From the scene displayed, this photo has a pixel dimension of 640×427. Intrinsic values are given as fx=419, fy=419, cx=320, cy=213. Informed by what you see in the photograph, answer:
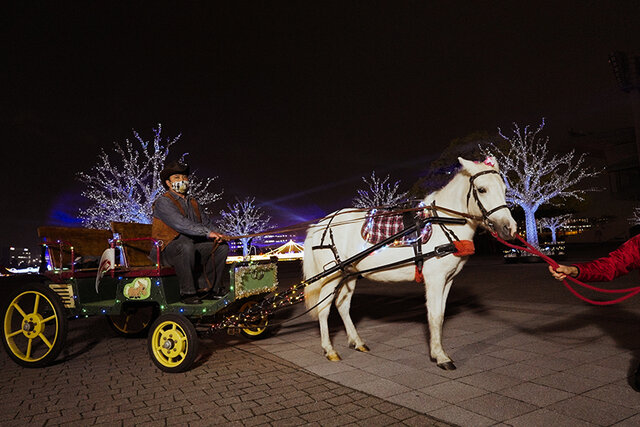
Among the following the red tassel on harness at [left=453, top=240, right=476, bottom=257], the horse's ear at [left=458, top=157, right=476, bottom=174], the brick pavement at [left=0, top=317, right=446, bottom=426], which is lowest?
the brick pavement at [left=0, top=317, right=446, bottom=426]

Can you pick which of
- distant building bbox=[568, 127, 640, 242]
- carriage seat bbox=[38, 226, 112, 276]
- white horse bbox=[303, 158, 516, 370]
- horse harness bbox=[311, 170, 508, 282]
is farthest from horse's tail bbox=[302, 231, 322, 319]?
distant building bbox=[568, 127, 640, 242]

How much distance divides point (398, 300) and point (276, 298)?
20.6 ft

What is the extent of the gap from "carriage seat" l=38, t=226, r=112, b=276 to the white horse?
11.4 feet

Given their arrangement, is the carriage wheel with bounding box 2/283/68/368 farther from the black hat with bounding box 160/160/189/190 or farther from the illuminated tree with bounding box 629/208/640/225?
the illuminated tree with bounding box 629/208/640/225

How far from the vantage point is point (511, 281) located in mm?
14242

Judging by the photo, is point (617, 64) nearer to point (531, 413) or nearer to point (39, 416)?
point (531, 413)

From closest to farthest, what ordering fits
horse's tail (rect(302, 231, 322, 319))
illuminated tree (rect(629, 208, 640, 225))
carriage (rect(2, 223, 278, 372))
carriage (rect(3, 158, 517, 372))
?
1. carriage (rect(3, 158, 517, 372))
2. carriage (rect(2, 223, 278, 372))
3. horse's tail (rect(302, 231, 322, 319))
4. illuminated tree (rect(629, 208, 640, 225))

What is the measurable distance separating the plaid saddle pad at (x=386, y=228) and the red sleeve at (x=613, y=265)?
2008mm

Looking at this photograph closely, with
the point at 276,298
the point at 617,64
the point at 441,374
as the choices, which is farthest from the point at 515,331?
the point at 617,64

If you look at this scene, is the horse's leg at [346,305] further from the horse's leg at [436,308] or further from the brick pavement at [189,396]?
the horse's leg at [436,308]

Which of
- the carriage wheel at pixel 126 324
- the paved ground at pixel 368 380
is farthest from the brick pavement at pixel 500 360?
the carriage wheel at pixel 126 324

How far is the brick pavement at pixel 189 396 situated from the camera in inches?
144

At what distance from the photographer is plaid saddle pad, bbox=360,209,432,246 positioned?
5167mm

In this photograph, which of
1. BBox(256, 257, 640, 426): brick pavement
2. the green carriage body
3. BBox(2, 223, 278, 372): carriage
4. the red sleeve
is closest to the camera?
the red sleeve
